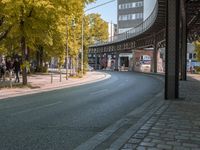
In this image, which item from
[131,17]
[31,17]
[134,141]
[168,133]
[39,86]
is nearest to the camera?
[134,141]

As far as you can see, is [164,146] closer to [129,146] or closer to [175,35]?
[129,146]

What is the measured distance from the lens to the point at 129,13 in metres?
134

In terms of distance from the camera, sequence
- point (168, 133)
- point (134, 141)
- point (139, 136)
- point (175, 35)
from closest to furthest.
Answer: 1. point (134, 141)
2. point (139, 136)
3. point (168, 133)
4. point (175, 35)

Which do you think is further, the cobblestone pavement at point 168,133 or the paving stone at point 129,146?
the cobblestone pavement at point 168,133

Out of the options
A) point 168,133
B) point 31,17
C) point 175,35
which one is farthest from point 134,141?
point 31,17

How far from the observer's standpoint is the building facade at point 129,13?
430ft

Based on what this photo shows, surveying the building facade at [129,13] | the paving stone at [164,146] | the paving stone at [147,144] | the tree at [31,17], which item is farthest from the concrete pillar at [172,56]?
the building facade at [129,13]

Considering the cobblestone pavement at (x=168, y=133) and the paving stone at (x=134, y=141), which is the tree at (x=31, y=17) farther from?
the paving stone at (x=134, y=141)

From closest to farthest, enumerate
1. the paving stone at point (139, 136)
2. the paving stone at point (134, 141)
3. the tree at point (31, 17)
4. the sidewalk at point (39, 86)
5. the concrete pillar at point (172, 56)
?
the paving stone at point (134, 141) < the paving stone at point (139, 136) < the concrete pillar at point (172, 56) < the sidewalk at point (39, 86) < the tree at point (31, 17)

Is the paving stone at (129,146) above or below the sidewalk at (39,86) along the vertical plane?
above

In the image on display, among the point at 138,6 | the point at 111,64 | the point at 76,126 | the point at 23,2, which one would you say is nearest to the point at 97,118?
the point at 76,126

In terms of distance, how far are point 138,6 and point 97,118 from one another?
122 meters

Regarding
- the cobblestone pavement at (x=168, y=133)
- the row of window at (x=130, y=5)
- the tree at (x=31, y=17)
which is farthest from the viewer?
the row of window at (x=130, y=5)

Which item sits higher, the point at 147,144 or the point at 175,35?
the point at 175,35
